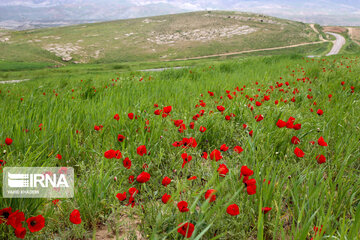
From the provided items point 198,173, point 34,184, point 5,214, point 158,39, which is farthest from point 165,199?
point 158,39

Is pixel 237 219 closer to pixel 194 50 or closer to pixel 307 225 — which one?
pixel 307 225

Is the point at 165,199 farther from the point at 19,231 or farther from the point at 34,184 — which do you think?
the point at 34,184

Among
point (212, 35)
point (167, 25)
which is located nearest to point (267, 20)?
point (212, 35)

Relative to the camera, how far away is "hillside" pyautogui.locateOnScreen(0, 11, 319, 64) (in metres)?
59.2

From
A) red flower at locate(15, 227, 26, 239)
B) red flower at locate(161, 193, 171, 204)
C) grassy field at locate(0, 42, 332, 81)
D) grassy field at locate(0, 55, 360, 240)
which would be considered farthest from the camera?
grassy field at locate(0, 42, 332, 81)

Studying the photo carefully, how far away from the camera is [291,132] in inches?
82.3

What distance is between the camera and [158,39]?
7538 centimetres

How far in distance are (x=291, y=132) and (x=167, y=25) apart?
9458 centimetres

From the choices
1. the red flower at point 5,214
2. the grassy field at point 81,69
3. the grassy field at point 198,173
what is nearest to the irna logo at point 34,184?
the grassy field at point 198,173

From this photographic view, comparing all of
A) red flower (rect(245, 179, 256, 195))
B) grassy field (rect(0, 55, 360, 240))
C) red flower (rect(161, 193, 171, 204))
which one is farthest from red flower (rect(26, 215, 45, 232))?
red flower (rect(245, 179, 256, 195))

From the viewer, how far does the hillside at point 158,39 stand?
5922 centimetres

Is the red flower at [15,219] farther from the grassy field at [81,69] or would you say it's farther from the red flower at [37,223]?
the grassy field at [81,69]

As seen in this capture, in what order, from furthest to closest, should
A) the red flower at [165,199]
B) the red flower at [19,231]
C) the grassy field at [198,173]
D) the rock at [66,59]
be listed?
the rock at [66,59] < the grassy field at [198,173] < the red flower at [165,199] < the red flower at [19,231]

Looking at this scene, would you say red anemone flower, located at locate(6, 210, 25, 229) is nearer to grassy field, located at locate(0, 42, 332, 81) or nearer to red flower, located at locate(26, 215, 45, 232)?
red flower, located at locate(26, 215, 45, 232)
